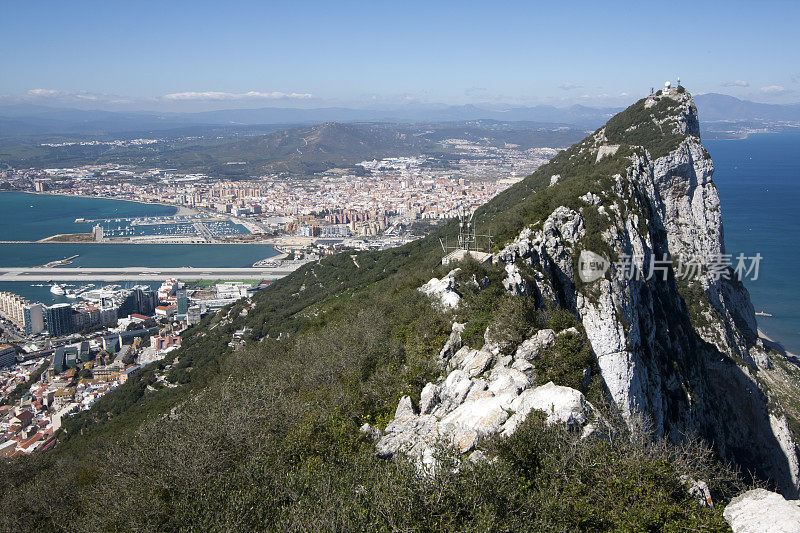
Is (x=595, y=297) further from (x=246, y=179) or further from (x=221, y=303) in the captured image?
(x=246, y=179)

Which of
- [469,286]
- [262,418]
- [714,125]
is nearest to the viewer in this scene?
[262,418]

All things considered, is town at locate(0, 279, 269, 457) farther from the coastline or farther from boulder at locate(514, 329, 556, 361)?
the coastline

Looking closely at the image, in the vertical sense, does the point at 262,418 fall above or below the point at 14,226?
above

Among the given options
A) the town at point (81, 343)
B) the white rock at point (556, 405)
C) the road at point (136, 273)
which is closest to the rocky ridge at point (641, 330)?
the white rock at point (556, 405)

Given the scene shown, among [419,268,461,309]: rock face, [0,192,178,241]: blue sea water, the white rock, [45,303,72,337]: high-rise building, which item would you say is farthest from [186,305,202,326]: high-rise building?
[0,192,178,241]: blue sea water

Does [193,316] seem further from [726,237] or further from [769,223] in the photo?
[769,223]

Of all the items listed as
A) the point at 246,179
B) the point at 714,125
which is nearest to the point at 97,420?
the point at 246,179
